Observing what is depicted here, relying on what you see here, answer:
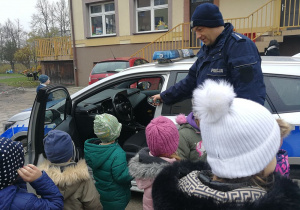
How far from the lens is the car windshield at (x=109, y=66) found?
871 centimetres

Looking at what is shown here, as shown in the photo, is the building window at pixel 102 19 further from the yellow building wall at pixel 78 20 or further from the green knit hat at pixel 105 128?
the green knit hat at pixel 105 128

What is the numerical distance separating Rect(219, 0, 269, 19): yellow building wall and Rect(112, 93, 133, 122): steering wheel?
27.6 feet

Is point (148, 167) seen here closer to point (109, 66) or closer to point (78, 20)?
point (109, 66)

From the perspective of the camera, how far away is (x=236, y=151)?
931 mm

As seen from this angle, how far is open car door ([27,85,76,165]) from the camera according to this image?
2043 mm

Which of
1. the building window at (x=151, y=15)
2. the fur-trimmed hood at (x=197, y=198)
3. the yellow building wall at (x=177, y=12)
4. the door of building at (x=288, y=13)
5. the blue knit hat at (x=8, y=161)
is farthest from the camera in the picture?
the building window at (x=151, y=15)

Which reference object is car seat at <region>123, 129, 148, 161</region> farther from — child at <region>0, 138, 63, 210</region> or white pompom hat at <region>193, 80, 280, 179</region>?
white pompom hat at <region>193, 80, 280, 179</region>

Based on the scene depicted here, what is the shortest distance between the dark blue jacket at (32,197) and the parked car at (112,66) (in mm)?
7332

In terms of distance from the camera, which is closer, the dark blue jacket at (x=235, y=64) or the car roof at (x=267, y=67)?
the dark blue jacket at (x=235, y=64)

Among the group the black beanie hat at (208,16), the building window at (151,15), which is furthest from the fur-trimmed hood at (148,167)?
the building window at (151,15)

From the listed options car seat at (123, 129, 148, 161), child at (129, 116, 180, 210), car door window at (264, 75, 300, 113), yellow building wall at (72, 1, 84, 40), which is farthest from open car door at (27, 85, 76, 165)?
yellow building wall at (72, 1, 84, 40)

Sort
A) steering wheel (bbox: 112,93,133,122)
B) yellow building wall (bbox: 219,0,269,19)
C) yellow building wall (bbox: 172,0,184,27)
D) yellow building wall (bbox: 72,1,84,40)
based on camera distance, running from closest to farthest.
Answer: steering wheel (bbox: 112,93,133,122), yellow building wall (bbox: 219,0,269,19), yellow building wall (bbox: 172,0,184,27), yellow building wall (bbox: 72,1,84,40)

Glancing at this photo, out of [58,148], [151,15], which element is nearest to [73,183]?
[58,148]

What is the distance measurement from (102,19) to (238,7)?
683 cm
